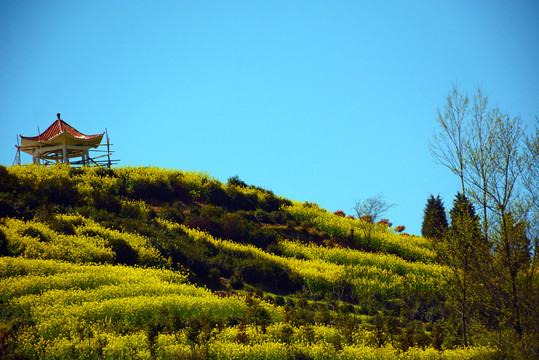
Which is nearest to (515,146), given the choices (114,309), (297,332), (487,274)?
(487,274)

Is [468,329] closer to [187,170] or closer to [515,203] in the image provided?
[515,203]

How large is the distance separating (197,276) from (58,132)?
18636mm

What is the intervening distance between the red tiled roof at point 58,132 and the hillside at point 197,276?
428 centimetres

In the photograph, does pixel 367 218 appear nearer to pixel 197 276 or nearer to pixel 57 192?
pixel 197 276

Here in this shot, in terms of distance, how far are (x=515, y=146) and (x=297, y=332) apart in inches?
334

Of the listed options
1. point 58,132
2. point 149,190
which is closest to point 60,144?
point 58,132

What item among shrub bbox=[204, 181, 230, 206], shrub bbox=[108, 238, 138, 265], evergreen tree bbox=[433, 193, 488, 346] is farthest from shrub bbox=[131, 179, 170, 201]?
evergreen tree bbox=[433, 193, 488, 346]

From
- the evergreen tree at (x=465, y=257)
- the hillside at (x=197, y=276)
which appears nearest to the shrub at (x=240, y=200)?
the hillside at (x=197, y=276)

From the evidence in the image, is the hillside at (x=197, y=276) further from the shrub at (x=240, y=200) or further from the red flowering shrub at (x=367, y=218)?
the red flowering shrub at (x=367, y=218)

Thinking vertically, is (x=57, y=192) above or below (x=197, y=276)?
above

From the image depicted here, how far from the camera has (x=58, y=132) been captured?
32750 mm

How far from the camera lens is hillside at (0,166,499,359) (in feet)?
39.7

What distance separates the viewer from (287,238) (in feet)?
92.2

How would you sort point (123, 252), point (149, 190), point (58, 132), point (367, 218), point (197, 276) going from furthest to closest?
point (58, 132), point (367, 218), point (149, 190), point (197, 276), point (123, 252)
